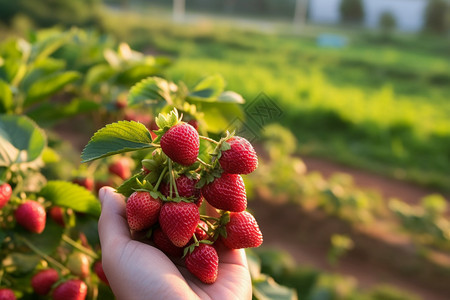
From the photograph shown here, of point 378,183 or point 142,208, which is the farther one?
point 378,183

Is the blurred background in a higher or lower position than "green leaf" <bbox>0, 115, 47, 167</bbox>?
lower

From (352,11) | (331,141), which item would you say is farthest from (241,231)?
(352,11)

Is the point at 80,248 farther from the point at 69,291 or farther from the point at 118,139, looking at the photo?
the point at 118,139

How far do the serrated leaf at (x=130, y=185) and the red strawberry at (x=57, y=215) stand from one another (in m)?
0.34

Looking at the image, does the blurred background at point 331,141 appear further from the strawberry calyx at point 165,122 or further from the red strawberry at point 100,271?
the red strawberry at point 100,271

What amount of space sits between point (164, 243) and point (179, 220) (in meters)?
0.10

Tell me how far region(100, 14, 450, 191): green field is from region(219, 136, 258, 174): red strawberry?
0.20 meters

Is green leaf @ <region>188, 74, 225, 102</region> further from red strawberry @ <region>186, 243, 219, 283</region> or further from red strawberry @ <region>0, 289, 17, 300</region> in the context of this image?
Answer: red strawberry @ <region>0, 289, 17, 300</region>

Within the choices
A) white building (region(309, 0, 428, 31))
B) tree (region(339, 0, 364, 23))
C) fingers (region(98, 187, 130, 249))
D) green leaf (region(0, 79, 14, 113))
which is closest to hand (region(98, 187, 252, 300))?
fingers (region(98, 187, 130, 249))

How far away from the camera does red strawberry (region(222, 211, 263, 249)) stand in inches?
34.2

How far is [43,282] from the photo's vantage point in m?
1.02

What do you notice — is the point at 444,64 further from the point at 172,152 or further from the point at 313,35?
the point at 172,152

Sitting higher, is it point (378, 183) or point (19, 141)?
point (19, 141)

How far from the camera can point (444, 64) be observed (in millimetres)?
11141
